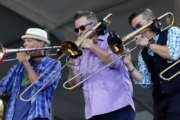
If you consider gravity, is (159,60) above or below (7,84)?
below

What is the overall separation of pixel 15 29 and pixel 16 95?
13.1ft

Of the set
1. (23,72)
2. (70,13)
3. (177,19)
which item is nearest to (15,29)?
(70,13)

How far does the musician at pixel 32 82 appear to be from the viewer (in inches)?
201

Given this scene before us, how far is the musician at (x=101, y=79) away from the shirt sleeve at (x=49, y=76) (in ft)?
0.49

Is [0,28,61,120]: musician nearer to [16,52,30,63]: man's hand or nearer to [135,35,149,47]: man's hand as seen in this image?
[16,52,30,63]: man's hand

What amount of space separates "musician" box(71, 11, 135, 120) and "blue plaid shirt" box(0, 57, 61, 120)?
0.18 m

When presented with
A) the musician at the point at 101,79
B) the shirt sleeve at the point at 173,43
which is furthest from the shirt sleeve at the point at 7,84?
the shirt sleeve at the point at 173,43

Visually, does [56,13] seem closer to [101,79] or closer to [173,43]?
[101,79]

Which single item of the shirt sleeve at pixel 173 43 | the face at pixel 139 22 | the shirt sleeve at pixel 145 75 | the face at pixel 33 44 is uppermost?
the face at pixel 33 44

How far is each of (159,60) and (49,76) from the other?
906 millimetres

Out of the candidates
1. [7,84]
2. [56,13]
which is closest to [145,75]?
[7,84]

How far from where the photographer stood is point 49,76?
5.24 meters

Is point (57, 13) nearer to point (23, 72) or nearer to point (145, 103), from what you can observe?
point (145, 103)

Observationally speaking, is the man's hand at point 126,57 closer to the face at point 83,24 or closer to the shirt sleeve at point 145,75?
the shirt sleeve at point 145,75
